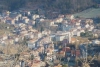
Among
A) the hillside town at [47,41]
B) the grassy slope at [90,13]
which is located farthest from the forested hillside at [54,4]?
the hillside town at [47,41]

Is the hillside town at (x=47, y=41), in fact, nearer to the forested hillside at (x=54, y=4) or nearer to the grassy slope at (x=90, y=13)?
the grassy slope at (x=90, y=13)

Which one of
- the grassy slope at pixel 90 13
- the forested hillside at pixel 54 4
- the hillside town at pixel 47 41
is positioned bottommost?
the hillside town at pixel 47 41

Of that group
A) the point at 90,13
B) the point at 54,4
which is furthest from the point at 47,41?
the point at 54,4

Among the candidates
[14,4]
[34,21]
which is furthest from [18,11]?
[34,21]

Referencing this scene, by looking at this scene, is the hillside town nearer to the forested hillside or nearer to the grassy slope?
the grassy slope

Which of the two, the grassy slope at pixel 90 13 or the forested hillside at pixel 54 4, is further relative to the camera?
the forested hillside at pixel 54 4

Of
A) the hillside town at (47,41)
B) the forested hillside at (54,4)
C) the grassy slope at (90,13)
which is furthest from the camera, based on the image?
the forested hillside at (54,4)

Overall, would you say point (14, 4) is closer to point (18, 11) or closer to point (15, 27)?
point (18, 11)
